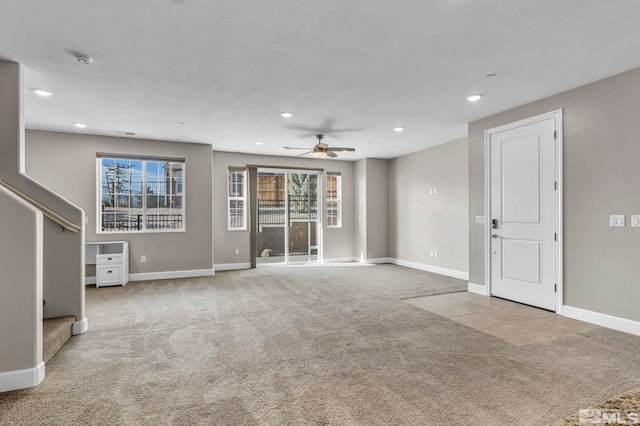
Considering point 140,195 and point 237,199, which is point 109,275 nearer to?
point 140,195

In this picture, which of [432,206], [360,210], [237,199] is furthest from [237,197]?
[432,206]

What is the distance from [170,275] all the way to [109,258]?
3.67ft

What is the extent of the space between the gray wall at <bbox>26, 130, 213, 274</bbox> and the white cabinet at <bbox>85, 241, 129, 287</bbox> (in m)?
0.19

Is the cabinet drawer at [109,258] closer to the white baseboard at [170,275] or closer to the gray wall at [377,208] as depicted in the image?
the white baseboard at [170,275]

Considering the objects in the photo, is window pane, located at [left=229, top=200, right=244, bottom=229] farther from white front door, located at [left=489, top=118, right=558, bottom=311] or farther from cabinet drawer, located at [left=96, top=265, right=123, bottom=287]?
white front door, located at [left=489, top=118, right=558, bottom=311]

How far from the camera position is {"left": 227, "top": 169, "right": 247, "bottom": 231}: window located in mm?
7795

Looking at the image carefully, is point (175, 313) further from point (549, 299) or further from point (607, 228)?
point (607, 228)

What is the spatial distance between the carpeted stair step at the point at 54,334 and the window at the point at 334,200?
6208mm

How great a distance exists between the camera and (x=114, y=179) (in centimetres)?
638

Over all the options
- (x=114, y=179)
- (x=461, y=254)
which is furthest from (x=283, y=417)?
(x=114, y=179)

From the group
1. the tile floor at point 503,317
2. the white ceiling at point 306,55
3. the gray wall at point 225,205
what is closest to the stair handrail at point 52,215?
the white ceiling at point 306,55

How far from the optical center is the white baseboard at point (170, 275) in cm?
632

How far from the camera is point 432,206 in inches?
289

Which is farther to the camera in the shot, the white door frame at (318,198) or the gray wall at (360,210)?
the gray wall at (360,210)
